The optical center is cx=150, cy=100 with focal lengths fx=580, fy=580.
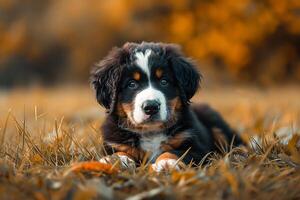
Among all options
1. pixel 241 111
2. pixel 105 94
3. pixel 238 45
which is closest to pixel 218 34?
pixel 238 45

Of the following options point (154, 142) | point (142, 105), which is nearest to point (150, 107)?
point (142, 105)

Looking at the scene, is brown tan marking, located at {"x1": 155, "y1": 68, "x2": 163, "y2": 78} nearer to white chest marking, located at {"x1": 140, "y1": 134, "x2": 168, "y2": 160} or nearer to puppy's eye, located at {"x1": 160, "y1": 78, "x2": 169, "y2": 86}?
puppy's eye, located at {"x1": 160, "y1": 78, "x2": 169, "y2": 86}

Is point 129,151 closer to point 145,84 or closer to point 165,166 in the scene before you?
point 145,84

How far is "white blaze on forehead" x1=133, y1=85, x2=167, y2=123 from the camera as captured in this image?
4855 millimetres

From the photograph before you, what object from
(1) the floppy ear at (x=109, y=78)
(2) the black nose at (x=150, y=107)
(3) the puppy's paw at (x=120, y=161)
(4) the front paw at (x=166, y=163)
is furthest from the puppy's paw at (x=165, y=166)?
(1) the floppy ear at (x=109, y=78)

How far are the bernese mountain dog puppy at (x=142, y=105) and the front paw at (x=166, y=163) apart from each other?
19 mm

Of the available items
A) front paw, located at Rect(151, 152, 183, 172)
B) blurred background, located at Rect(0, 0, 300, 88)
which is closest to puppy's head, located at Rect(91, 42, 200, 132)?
front paw, located at Rect(151, 152, 183, 172)

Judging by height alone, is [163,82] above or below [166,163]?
above

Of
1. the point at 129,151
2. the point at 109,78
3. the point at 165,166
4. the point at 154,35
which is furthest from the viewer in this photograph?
the point at 154,35

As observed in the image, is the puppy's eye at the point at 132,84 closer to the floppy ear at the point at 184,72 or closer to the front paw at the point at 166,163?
the floppy ear at the point at 184,72

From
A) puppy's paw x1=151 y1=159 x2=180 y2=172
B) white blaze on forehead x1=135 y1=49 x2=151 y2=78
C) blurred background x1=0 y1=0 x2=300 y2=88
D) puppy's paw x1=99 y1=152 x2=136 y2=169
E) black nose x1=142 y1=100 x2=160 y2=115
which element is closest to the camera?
puppy's paw x1=151 y1=159 x2=180 y2=172

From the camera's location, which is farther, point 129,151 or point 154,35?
point 154,35

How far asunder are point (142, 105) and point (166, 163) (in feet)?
2.12

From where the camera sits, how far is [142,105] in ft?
16.0
